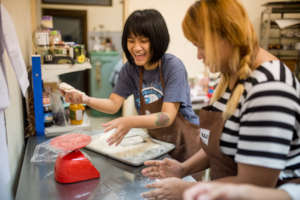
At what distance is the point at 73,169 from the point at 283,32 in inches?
126

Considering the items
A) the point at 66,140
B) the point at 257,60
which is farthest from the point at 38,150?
the point at 257,60

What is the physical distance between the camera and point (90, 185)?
1.06 m

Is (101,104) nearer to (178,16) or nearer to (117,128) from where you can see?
(117,128)

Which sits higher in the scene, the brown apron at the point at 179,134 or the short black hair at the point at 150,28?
the short black hair at the point at 150,28

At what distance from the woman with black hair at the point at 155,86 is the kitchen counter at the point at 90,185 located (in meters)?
0.24

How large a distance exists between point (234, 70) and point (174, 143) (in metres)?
0.79

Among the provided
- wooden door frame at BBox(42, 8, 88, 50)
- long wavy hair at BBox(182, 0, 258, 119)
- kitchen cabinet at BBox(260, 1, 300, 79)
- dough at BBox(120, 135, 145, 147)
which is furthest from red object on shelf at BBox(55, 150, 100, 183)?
kitchen cabinet at BBox(260, 1, 300, 79)

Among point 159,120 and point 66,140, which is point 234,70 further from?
point 66,140

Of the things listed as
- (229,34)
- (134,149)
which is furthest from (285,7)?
(229,34)

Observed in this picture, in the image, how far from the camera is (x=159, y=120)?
50.3 inches

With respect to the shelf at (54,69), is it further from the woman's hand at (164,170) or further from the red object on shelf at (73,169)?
the woman's hand at (164,170)

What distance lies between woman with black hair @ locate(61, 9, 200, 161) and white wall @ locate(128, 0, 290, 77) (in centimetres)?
195

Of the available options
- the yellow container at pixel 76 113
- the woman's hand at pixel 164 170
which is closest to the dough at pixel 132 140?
the woman's hand at pixel 164 170

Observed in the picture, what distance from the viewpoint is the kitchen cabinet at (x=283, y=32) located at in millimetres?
3148
